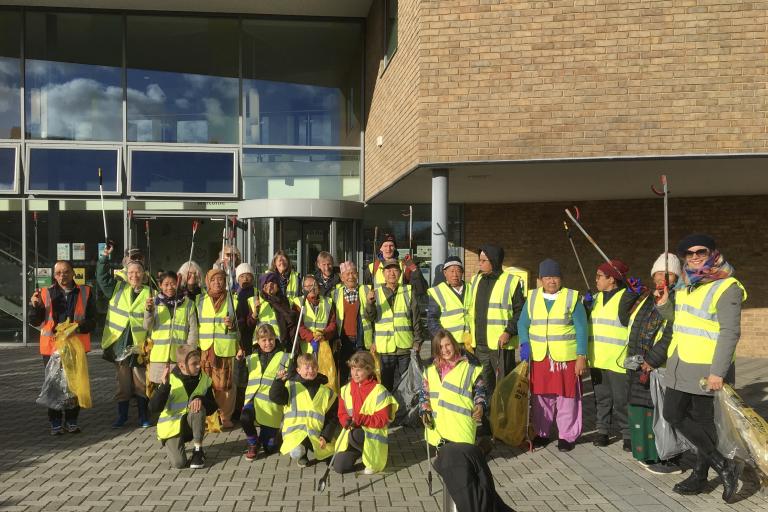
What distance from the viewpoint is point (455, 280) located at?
6.67 metres

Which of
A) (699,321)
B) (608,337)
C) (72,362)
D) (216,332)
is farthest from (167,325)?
(699,321)

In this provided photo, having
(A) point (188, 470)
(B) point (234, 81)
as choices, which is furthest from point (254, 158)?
(A) point (188, 470)

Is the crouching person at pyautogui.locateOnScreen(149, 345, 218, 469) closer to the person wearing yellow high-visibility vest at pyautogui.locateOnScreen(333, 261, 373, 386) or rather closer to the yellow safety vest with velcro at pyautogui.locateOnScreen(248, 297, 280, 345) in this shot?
the yellow safety vest with velcro at pyautogui.locateOnScreen(248, 297, 280, 345)

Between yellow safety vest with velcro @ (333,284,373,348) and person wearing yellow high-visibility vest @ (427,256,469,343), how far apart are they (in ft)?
2.26

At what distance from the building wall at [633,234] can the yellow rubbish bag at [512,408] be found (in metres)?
7.40

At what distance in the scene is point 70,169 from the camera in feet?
43.5

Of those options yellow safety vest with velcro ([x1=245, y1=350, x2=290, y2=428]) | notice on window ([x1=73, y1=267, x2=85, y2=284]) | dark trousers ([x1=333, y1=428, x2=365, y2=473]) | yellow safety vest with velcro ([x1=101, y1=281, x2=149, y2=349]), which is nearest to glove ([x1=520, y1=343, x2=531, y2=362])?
dark trousers ([x1=333, y1=428, x2=365, y2=473])

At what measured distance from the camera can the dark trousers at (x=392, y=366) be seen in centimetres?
696

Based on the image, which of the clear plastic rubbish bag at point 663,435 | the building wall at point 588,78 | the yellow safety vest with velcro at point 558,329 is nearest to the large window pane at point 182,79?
the building wall at point 588,78

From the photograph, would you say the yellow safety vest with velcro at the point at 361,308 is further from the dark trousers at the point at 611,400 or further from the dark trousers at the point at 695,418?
the dark trousers at the point at 695,418

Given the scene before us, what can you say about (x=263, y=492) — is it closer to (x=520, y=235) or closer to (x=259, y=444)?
(x=259, y=444)

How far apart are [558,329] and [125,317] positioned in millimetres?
4292

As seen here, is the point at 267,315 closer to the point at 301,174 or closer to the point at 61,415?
the point at 61,415

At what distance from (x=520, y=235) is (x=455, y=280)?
733 centimetres
